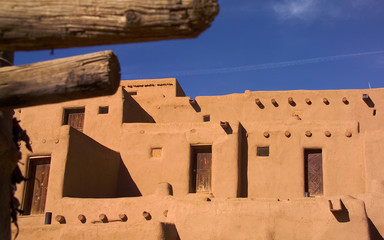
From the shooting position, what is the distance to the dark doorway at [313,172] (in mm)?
16656

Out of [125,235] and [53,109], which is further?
[53,109]

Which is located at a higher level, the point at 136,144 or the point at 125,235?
the point at 136,144

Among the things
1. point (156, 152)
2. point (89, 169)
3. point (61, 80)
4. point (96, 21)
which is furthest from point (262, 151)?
point (96, 21)

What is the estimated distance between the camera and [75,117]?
18.9 metres

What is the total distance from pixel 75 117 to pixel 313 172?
26.6ft

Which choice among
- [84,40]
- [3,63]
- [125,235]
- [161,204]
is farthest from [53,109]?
[84,40]

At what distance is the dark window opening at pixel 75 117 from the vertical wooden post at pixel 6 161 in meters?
14.5

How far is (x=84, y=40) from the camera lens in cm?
335

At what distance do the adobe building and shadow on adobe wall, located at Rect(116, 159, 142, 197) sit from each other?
0.10 ft

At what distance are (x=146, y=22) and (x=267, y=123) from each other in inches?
565

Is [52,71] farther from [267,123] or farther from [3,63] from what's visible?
[267,123]

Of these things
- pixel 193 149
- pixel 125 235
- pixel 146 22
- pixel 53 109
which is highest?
pixel 53 109

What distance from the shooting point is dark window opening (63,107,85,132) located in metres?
18.8

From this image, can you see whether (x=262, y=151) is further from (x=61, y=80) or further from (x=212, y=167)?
(x=61, y=80)
